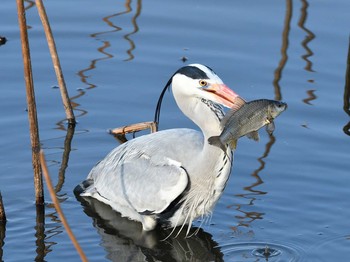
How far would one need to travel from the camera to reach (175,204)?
25.8 feet

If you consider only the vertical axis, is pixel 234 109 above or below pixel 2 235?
above

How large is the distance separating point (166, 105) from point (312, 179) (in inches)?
73.2

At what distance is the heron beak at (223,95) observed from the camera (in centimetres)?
729

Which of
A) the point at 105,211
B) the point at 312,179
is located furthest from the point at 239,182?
the point at 105,211

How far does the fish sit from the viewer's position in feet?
22.2

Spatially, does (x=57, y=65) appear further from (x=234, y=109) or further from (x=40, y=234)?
(x=234, y=109)

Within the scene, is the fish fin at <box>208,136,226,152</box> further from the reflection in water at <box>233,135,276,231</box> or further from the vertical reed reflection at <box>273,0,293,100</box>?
the vertical reed reflection at <box>273,0,293,100</box>

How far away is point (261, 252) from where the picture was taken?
7.68 metres

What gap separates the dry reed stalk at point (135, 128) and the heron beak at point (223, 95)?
5.12 ft

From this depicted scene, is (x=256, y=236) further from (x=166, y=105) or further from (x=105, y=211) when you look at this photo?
(x=166, y=105)

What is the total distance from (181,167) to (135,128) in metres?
1.46

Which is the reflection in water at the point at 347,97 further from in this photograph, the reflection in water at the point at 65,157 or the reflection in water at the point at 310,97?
the reflection in water at the point at 65,157

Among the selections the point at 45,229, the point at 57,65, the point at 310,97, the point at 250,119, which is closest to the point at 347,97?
the point at 310,97

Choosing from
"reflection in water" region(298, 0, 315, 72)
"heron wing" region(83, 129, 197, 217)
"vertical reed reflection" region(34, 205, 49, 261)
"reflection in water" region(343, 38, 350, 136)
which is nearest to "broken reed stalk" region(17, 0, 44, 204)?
"vertical reed reflection" region(34, 205, 49, 261)
